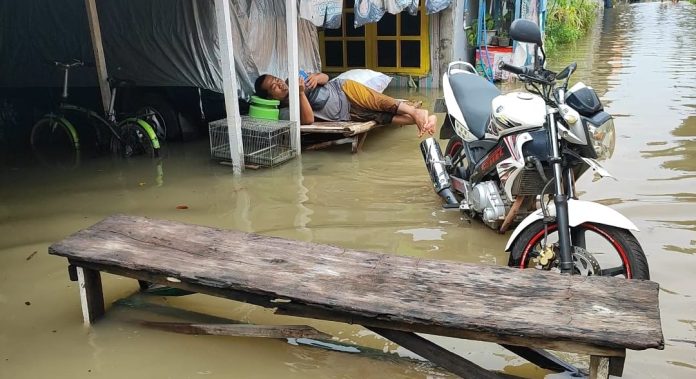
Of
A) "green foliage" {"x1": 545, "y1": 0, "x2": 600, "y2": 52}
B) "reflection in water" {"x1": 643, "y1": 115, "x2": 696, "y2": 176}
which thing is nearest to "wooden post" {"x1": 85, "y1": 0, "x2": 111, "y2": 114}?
"reflection in water" {"x1": 643, "y1": 115, "x2": 696, "y2": 176}

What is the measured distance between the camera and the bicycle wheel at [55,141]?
6602mm

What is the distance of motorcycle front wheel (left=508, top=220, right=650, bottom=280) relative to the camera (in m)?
3.01

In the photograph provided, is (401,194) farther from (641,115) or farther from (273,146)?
(641,115)

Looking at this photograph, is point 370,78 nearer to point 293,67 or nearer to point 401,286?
point 293,67

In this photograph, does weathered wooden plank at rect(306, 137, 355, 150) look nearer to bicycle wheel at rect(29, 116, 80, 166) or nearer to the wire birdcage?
the wire birdcage

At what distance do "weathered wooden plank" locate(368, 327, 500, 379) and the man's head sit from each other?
4.54 m

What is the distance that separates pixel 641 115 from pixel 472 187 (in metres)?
4.51

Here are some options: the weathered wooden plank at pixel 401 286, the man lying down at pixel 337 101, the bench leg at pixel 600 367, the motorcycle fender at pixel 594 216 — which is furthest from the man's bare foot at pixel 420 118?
the bench leg at pixel 600 367

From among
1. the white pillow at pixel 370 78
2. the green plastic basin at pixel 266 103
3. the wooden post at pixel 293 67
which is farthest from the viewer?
the white pillow at pixel 370 78

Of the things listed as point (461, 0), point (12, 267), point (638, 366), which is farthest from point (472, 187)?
point (461, 0)

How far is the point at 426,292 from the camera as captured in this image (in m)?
2.46

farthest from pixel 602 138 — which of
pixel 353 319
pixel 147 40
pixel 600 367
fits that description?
pixel 147 40

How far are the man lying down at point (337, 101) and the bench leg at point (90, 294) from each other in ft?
12.3

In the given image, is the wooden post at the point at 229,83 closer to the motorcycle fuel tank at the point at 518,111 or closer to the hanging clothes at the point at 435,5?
the motorcycle fuel tank at the point at 518,111
